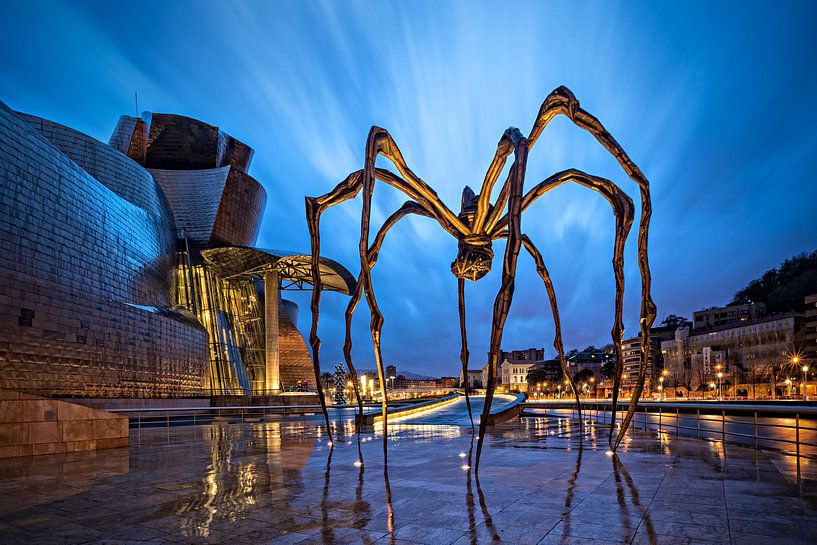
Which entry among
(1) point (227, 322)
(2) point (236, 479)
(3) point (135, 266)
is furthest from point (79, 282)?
(2) point (236, 479)

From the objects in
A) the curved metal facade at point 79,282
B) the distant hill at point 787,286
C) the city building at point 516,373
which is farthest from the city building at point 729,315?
the curved metal facade at point 79,282

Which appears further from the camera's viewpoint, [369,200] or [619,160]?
[619,160]

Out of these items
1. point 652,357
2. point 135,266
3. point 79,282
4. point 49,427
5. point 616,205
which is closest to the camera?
point 616,205

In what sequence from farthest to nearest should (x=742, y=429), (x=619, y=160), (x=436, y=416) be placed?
1. (x=436, y=416)
2. (x=742, y=429)
3. (x=619, y=160)

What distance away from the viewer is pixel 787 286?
3725 inches

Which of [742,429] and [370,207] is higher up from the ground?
[370,207]

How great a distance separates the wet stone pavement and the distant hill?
102045mm

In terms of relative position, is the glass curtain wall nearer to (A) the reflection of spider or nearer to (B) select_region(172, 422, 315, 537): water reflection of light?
(B) select_region(172, 422, 315, 537): water reflection of light

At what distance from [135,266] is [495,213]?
32916mm

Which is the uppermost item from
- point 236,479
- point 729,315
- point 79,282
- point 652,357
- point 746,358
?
point 79,282

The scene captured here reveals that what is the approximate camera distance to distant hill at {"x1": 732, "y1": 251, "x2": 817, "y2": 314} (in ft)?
293

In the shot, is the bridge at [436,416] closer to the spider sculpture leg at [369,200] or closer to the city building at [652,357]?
the spider sculpture leg at [369,200]

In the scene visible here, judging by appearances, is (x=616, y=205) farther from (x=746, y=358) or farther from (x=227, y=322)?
(x=746, y=358)

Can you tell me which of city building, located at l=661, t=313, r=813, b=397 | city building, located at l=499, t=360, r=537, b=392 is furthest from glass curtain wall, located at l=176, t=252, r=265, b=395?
city building, located at l=499, t=360, r=537, b=392
